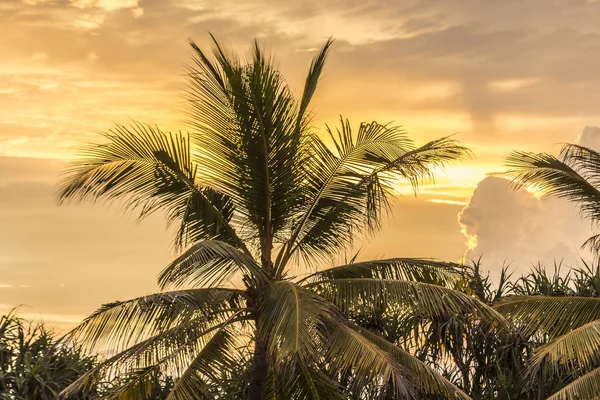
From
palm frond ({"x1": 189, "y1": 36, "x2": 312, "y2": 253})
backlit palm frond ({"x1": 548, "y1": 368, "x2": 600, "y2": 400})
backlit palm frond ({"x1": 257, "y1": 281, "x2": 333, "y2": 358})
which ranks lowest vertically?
backlit palm frond ({"x1": 548, "y1": 368, "x2": 600, "y2": 400})

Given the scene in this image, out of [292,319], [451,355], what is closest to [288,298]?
[292,319]

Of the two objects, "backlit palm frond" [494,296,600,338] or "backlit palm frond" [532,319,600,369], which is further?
"backlit palm frond" [494,296,600,338]

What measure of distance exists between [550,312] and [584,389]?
2.56 m

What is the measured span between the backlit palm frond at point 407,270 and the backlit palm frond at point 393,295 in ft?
1.15

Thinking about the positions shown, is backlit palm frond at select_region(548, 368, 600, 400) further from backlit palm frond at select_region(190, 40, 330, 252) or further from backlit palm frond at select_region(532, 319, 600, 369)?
backlit palm frond at select_region(190, 40, 330, 252)

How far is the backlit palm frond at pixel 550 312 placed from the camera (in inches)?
712

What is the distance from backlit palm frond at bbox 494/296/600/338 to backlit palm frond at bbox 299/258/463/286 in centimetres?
245

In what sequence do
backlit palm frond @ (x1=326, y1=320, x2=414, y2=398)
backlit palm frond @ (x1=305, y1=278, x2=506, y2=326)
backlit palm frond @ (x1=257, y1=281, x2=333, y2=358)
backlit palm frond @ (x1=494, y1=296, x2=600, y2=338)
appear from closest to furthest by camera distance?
backlit palm frond @ (x1=257, y1=281, x2=333, y2=358), backlit palm frond @ (x1=326, y1=320, x2=414, y2=398), backlit palm frond @ (x1=305, y1=278, x2=506, y2=326), backlit palm frond @ (x1=494, y1=296, x2=600, y2=338)

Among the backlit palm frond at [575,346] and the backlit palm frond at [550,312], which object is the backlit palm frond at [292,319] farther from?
the backlit palm frond at [550,312]

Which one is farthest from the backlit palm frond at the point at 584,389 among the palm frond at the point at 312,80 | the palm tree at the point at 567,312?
the palm frond at the point at 312,80

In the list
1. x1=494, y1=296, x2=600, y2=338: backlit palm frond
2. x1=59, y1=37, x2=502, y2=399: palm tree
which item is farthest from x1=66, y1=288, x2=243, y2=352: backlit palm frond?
x1=494, y1=296, x2=600, y2=338: backlit palm frond

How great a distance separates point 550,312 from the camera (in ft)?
59.6

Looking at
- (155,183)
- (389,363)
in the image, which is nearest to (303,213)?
(155,183)

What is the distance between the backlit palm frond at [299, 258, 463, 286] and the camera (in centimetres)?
1609
